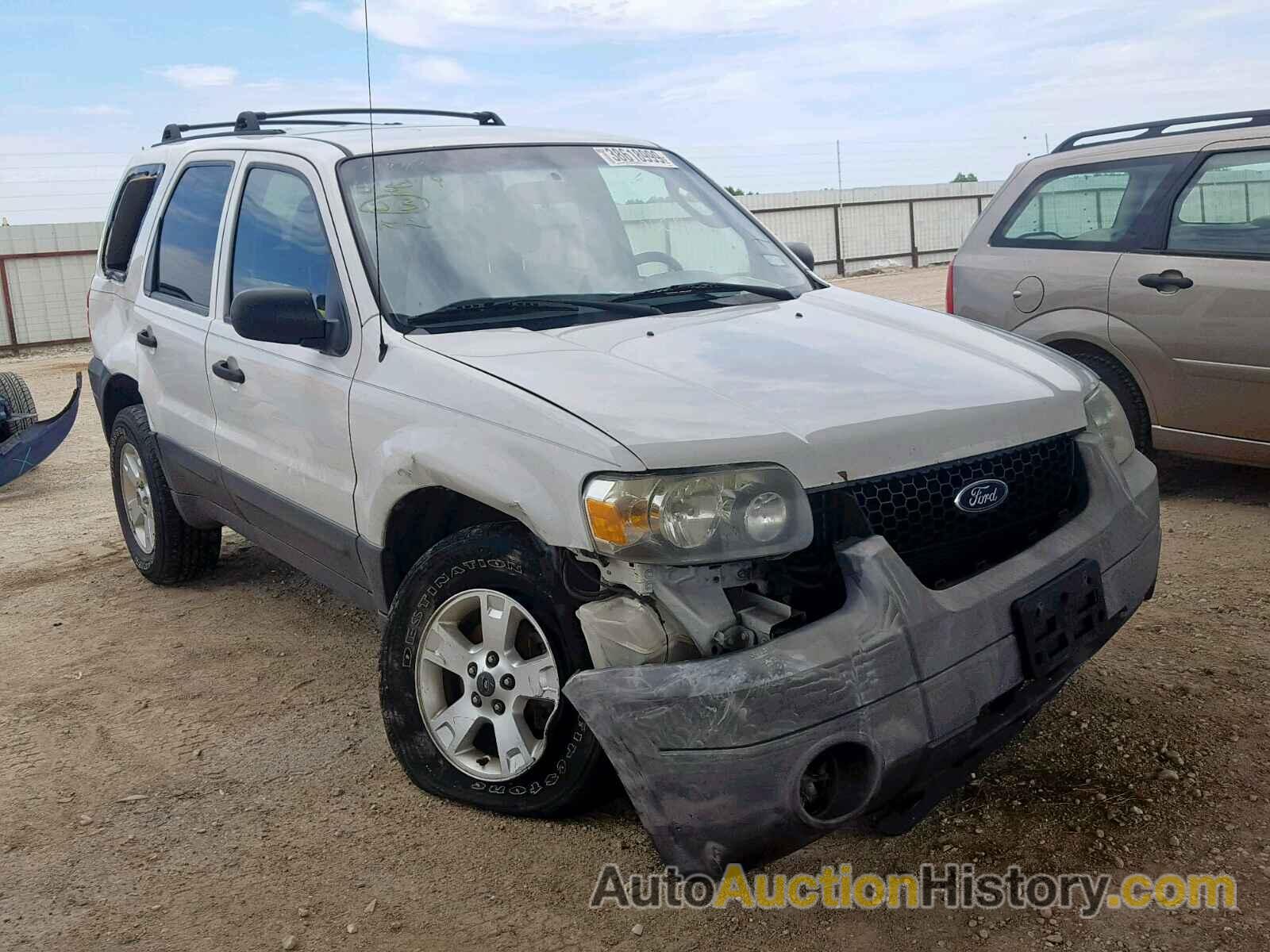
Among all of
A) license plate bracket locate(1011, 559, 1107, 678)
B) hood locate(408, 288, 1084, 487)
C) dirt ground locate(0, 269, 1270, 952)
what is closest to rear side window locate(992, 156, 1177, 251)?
dirt ground locate(0, 269, 1270, 952)

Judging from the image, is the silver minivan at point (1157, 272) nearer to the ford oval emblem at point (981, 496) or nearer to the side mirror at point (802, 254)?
the side mirror at point (802, 254)

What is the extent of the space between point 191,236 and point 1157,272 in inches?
177

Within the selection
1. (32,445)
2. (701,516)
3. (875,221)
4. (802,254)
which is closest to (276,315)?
(701,516)

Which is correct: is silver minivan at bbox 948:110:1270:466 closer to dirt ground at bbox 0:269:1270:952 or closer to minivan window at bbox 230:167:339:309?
dirt ground at bbox 0:269:1270:952

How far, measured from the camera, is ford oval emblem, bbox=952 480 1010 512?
117 inches

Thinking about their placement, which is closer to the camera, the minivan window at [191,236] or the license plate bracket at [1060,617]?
the license plate bracket at [1060,617]

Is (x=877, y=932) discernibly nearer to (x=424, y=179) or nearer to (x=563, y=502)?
(x=563, y=502)

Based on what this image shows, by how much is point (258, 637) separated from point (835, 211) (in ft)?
84.1

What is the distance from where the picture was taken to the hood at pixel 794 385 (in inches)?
108

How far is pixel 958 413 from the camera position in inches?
116

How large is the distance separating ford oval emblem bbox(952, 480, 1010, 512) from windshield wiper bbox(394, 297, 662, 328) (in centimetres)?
109

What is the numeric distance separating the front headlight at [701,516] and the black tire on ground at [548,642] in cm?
37

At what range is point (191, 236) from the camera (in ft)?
16.1

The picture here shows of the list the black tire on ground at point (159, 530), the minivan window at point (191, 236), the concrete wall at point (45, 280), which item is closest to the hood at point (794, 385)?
the minivan window at point (191, 236)
